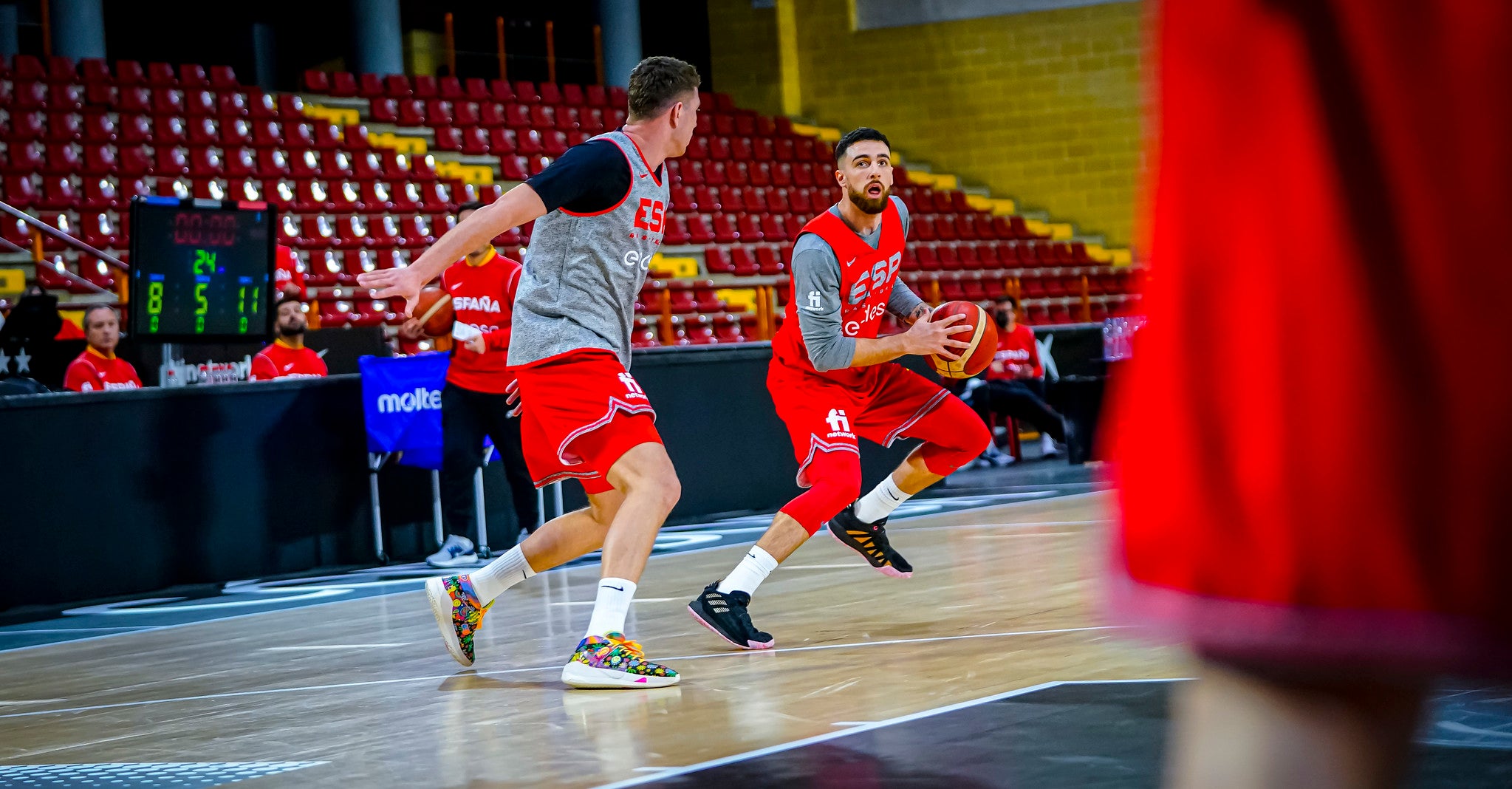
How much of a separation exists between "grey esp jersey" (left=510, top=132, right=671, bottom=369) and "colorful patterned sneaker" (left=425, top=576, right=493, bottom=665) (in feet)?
2.38

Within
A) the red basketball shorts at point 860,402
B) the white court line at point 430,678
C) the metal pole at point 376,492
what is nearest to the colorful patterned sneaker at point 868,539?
the red basketball shorts at point 860,402

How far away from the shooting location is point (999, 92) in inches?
862

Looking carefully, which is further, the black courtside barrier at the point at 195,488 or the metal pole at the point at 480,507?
the metal pole at the point at 480,507

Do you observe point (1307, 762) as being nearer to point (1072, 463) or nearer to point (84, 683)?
point (84, 683)

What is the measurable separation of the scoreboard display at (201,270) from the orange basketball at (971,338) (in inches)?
192

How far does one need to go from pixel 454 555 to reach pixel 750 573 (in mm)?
3864

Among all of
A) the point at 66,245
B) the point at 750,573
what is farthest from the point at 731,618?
the point at 66,245

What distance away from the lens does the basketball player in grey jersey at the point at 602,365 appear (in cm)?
405

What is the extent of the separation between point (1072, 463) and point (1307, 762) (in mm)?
11978

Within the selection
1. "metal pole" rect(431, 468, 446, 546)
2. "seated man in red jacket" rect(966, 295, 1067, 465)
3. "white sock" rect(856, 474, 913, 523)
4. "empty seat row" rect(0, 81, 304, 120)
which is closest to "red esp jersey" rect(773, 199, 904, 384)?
"white sock" rect(856, 474, 913, 523)

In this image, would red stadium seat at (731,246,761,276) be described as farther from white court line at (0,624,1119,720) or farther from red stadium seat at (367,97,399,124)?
white court line at (0,624,1119,720)

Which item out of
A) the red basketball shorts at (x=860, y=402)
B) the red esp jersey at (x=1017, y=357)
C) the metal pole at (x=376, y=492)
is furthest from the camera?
the red esp jersey at (x=1017, y=357)

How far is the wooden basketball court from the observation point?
334 centimetres

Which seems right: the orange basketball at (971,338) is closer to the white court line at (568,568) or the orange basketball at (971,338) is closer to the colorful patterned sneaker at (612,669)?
the white court line at (568,568)
